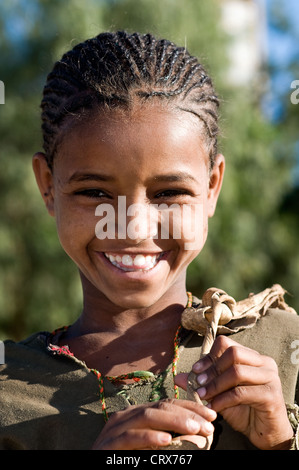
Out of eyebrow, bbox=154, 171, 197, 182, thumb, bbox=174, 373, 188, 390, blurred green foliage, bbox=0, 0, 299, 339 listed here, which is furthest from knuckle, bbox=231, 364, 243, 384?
blurred green foliage, bbox=0, 0, 299, 339

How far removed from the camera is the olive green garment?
1.64 metres

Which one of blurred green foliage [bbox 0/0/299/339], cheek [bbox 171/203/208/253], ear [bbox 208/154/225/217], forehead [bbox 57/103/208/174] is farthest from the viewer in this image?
blurred green foliage [bbox 0/0/299/339]

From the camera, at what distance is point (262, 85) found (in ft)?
50.5

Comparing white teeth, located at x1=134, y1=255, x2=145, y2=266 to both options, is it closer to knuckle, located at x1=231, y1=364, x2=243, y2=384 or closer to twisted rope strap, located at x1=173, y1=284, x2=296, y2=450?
twisted rope strap, located at x1=173, y1=284, x2=296, y2=450

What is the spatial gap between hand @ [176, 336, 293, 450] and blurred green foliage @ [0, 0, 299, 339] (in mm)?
7236

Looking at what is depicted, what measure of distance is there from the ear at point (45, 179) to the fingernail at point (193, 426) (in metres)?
0.91

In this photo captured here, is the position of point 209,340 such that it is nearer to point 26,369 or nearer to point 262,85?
point 26,369

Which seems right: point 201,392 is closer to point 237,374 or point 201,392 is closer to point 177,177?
point 237,374

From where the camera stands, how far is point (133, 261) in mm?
1734

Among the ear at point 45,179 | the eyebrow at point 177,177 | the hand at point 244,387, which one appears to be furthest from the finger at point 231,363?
the ear at point 45,179

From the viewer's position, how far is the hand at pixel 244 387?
1.38m

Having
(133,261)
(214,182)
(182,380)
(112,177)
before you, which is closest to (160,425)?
(182,380)

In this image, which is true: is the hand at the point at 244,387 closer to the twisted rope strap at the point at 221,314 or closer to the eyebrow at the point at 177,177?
the twisted rope strap at the point at 221,314

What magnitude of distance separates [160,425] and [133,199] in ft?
1.94
